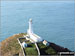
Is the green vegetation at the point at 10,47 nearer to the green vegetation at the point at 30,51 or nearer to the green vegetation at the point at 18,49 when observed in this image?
the green vegetation at the point at 18,49

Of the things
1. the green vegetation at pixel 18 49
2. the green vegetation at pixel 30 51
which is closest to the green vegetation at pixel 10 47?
the green vegetation at pixel 18 49

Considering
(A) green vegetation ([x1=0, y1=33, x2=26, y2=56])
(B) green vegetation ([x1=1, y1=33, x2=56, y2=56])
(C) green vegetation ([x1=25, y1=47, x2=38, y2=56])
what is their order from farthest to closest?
(A) green vegetation ([x1=0, y1=33, x2=26, y2=56]) → (B) green vegetation ([x1=1, y1=33, x2=56, y2=56]) → (C) green vegetation ([x1=25, y1=47, x2=38, y2=56])

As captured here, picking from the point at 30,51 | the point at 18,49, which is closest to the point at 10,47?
the point at 18,49

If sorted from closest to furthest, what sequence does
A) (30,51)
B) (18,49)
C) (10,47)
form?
(30,51) < (18,49) < (10,47)

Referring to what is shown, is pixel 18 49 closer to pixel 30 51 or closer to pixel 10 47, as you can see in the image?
pixel 10 47

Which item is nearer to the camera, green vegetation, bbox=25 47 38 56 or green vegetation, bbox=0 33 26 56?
green vegetation, bbox=25 47 38 56

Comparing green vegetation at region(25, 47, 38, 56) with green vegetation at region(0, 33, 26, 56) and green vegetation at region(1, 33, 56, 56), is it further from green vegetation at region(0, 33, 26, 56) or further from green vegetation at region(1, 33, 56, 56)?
green vegetation at region(0, 33, 26, 56)

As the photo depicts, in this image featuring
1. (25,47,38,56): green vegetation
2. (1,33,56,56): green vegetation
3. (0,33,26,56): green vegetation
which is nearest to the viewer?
(25,47,38,56): green vegetation

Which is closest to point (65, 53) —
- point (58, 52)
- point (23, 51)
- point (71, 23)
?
point (58, 52)

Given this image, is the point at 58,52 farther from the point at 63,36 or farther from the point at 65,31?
the point at 65,31

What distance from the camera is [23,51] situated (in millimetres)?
20125

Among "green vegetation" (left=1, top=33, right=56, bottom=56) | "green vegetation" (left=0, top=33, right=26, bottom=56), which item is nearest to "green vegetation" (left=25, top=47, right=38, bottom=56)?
"green vegetation" (left=1, top=33, right=56, bottom=56)

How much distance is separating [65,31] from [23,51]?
2401cm

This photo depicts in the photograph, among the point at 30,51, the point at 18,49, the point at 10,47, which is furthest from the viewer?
the point at 10,47
